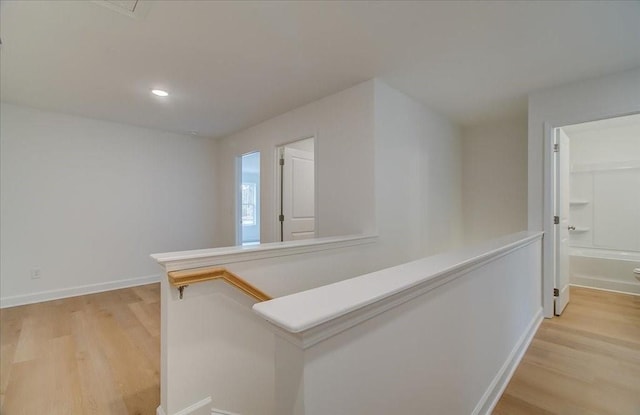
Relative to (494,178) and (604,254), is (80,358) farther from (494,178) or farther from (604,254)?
(604,254)

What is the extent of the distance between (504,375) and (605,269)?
3.26 meters

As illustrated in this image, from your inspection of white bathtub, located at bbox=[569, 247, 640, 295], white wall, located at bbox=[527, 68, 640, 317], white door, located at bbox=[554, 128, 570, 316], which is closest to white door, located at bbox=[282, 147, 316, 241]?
white wall, located at bbox=[527, 68, 640, 317]

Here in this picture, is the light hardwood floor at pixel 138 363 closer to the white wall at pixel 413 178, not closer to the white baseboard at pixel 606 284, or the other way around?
the white baseboard at pixel 606 284

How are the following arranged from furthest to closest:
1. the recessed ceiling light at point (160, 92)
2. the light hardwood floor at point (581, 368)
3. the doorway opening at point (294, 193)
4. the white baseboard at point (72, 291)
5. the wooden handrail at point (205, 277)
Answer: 1. the doorway opening at point (294, 193)
2. the white baseboard at point (72, 291)
3. the recessed ceiling light at point (160, 92)
4. the light hardwood floor at point (581, 368)
5. the wooden handrail at point (205, 277)

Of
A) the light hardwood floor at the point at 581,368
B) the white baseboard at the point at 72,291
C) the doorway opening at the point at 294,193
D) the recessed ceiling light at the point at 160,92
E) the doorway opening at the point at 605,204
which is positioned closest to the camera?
the light hardwood floor at the point at 581,368

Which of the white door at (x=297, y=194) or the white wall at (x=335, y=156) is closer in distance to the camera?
the white wall at (x=335, y=156)

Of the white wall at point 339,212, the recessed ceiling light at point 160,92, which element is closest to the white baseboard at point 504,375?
the white wall at point 339,212

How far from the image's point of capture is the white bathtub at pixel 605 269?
140 inches

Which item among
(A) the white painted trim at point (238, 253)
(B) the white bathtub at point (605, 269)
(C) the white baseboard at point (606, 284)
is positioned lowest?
(C) the white baseboard at point (606, 284)

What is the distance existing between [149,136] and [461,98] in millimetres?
4432

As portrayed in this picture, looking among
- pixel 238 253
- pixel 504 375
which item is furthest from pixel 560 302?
pixel 238 253

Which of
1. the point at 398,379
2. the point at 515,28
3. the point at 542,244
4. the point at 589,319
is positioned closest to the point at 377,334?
the point at 398,379

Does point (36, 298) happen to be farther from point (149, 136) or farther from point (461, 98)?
point (461, 98)

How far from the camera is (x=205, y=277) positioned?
4.82 ft
